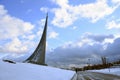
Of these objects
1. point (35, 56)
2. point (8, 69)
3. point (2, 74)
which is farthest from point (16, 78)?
point (35, 56)

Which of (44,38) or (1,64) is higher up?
(44,38)

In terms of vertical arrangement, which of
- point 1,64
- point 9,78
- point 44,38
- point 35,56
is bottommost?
point 9,78

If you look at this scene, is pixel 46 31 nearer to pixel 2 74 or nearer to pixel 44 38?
pixel 44 38

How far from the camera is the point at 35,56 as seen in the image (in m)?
61.0

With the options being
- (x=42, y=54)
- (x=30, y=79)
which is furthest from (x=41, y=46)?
(x=30, y=79)

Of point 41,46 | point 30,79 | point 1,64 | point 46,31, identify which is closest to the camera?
point 1,64

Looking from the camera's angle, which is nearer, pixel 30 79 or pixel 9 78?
pixel 9 78

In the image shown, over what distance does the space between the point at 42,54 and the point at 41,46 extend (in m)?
3.08

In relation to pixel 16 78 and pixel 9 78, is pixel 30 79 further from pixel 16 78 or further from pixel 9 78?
pixel 9 78

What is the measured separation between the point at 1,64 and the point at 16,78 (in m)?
0.50

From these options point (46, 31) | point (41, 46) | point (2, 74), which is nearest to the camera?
point (2, 74)

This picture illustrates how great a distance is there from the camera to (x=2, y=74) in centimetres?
461

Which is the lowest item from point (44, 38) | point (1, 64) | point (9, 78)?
point (9, 78)

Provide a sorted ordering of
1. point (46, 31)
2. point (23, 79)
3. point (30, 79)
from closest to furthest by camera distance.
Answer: point (23, 79)
point (30, 79)
point (46, 31)
